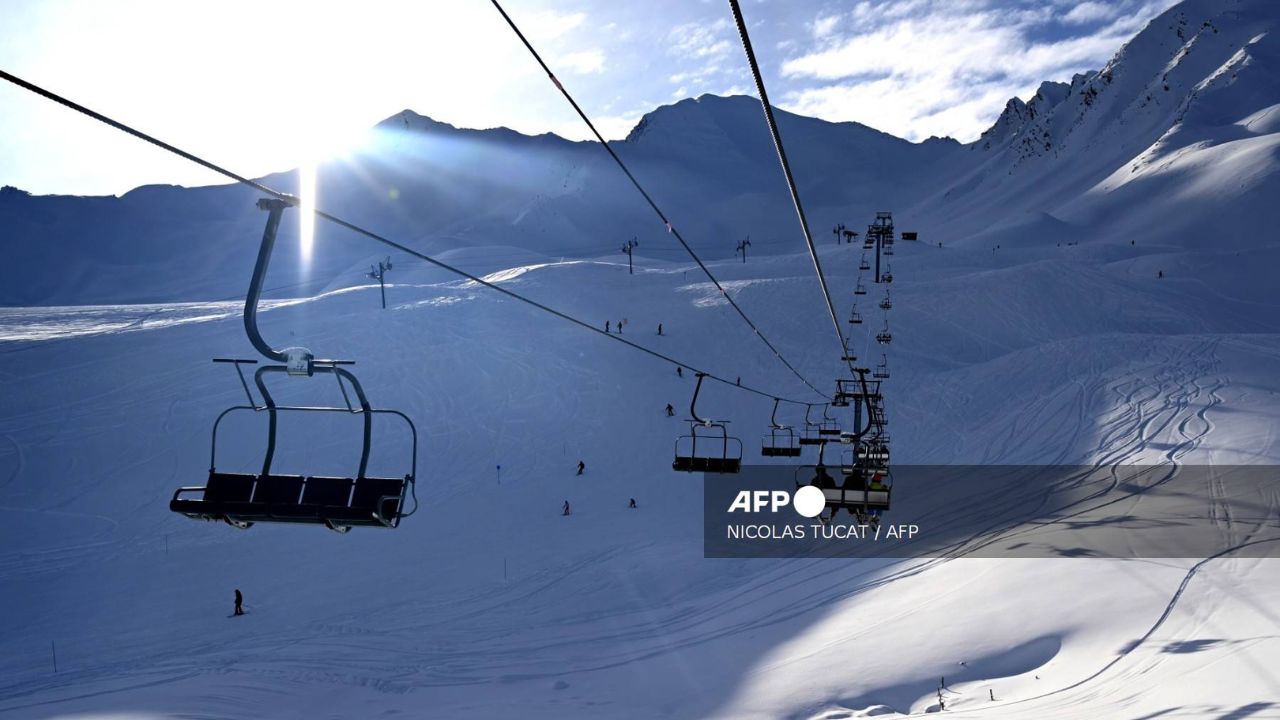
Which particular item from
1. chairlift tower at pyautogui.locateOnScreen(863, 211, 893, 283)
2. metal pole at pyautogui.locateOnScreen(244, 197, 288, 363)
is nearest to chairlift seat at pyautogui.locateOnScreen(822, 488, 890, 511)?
metal pole at pyautogui.locateOnScreen(244, 197, 288, 363)

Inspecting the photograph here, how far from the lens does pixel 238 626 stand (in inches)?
819

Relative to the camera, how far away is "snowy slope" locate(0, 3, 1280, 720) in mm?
14906

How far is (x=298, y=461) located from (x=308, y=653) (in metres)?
16.9

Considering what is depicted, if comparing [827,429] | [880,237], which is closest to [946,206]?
[880,237]

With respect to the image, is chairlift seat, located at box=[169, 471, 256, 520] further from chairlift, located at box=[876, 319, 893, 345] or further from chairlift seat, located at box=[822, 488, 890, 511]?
chairlift, located at box=[876, 319, 893, 345]

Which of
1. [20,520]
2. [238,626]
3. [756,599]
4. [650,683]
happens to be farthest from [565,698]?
[20,520]

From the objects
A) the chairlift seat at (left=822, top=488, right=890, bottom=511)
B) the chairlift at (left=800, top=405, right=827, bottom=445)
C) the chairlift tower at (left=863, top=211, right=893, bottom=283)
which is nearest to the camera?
the chairlift seat at (left=822, top=488, right=890, bottom=511)

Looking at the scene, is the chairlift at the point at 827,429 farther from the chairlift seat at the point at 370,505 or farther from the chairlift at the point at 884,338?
the chairlift at the point at 884,338

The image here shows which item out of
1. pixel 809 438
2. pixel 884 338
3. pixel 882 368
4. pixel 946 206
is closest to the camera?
pixel 809 438

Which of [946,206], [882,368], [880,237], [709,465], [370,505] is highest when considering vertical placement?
[946,206]

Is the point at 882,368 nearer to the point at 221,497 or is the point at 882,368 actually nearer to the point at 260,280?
the point at 221,497

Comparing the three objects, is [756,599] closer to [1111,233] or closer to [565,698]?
[565,698]

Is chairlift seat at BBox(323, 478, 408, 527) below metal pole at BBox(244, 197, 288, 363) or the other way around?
below

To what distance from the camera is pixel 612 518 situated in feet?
92.4
